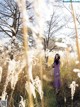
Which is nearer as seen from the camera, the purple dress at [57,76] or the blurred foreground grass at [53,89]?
the blurred foreground grass at [53,89]

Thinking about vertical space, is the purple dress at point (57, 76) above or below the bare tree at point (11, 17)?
below

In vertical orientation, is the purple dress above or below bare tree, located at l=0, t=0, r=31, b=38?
below

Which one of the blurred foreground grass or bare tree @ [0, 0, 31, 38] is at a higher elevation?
bare tree @ [0, 0, 31, 38]

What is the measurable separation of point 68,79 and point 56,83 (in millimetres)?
154

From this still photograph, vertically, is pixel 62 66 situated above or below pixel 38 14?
below

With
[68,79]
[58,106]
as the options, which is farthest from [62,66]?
[58,106]

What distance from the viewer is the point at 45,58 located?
4535 mm

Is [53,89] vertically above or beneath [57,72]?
beneath

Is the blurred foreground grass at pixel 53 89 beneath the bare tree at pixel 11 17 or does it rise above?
beneath

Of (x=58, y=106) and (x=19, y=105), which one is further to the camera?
(x=58, y=106)

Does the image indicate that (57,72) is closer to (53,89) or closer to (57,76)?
(57,76)

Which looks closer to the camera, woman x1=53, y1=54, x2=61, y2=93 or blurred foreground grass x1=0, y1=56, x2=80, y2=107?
blurred foreground grass x1=0, y1=56, x2=80, y2=107

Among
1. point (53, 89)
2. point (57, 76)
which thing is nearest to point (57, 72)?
point (57, 76)

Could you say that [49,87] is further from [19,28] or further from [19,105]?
[19,28]
